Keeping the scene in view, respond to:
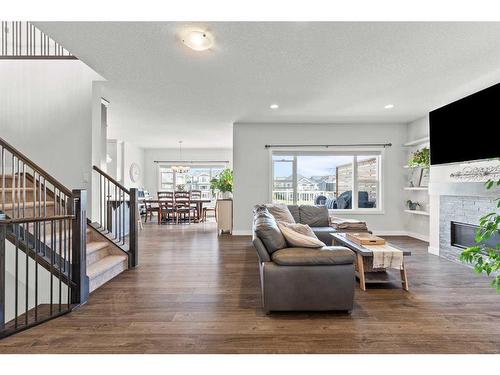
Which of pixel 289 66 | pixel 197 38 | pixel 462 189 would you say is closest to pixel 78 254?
pixel 197 38

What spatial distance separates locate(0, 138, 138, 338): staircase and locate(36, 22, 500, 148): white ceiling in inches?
57.6

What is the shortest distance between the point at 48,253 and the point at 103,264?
698mm

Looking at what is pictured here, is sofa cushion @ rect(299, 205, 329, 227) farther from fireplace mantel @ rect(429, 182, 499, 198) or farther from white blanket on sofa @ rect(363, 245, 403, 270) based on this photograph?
white blanket on sofa @ rect(363, 245, 403, 270)

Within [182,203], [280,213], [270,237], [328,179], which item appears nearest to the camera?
[270,237]

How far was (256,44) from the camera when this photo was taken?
276 centimetres

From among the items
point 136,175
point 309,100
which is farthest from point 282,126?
point 136,175

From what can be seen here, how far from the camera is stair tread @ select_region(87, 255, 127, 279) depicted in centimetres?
298

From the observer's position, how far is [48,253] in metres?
2.69

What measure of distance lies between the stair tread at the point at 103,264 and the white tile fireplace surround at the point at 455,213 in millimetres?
4832

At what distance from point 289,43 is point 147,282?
10.3ft

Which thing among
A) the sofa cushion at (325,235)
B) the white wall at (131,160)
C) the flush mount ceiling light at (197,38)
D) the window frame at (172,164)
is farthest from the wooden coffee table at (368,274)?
the window frame at (172,164)

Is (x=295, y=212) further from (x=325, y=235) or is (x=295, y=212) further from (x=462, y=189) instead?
(x=462, y=189)
